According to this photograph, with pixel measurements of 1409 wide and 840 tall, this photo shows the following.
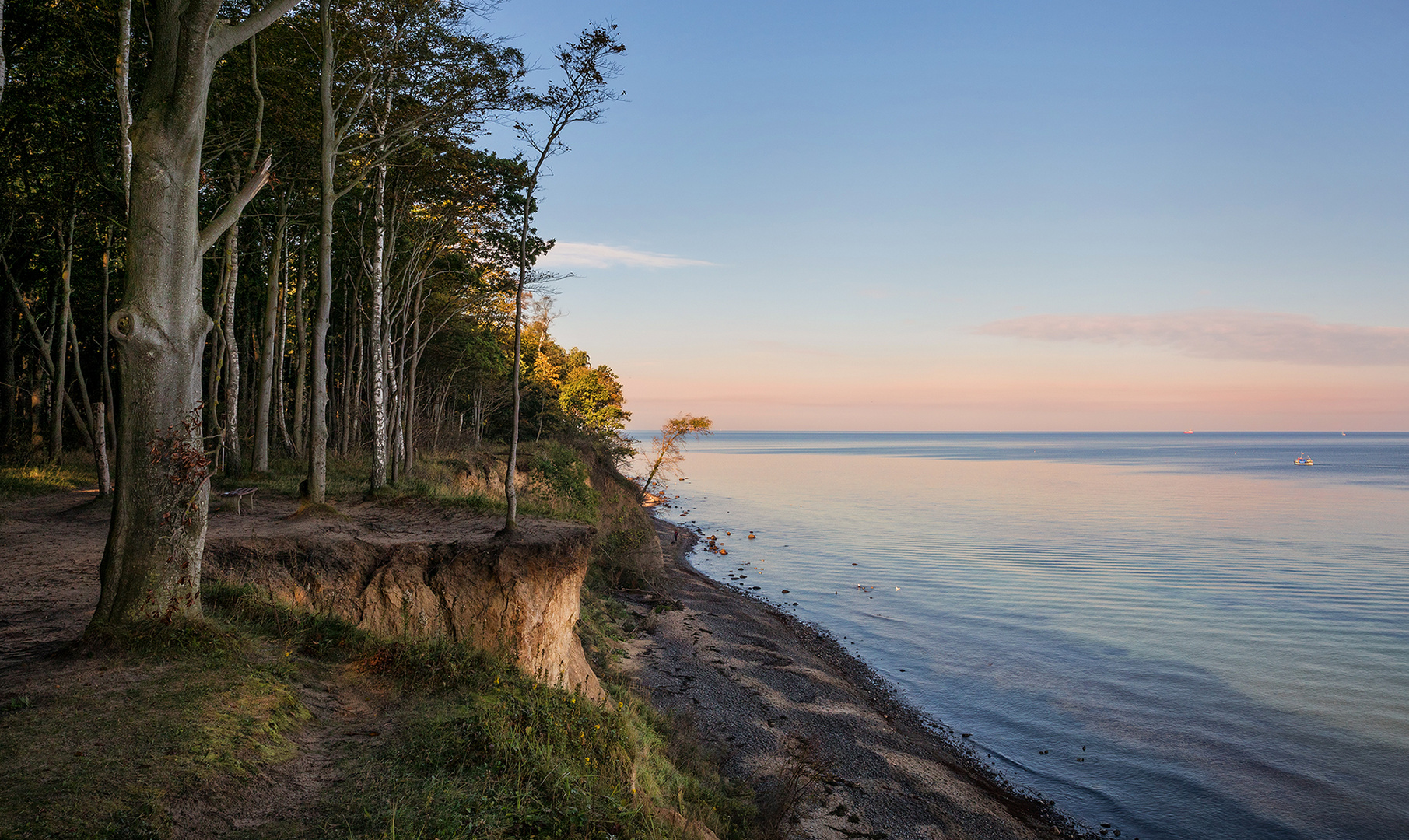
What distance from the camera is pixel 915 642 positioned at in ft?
81.9

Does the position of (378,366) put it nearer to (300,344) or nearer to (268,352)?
(268,352)

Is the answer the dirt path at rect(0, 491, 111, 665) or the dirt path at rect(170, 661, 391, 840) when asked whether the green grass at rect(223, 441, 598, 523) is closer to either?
the dirt path at rect(0, 491, 111, 665)

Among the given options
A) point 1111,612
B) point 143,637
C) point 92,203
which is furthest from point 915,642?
point 92,203

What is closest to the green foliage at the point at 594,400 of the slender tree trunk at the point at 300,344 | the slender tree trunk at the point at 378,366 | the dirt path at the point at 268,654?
the slender tree trunk at the point at 300,344

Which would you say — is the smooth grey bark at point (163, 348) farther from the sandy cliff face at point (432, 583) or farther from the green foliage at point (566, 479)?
the green foliage at point (566, 479)

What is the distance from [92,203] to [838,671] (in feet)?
86.6

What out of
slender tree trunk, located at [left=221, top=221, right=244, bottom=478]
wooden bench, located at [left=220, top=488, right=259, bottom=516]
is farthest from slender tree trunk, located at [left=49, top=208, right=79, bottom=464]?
wooden bench, located at [left=220, top=488, right=259, bottom=516]

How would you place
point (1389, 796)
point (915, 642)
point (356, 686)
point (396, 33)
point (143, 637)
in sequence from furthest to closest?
1. point (915, 642)
2. point (396, 33)
3. point (1389, 796)
4. point (356, 686)
5. point (143, 637)

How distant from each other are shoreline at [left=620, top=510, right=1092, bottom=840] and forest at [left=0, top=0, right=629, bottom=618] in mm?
7598

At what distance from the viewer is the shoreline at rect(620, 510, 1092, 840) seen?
13.0 m

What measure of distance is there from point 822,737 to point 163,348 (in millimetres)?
14498

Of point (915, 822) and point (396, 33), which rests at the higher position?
point (396, 33)

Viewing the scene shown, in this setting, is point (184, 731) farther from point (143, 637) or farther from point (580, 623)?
point (580, 623)

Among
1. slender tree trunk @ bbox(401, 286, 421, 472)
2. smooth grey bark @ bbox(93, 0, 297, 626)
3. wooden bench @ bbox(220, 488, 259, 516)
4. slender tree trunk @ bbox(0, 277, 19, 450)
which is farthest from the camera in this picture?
slender tree trunk @ bbox(401, 286, 421, 472)
